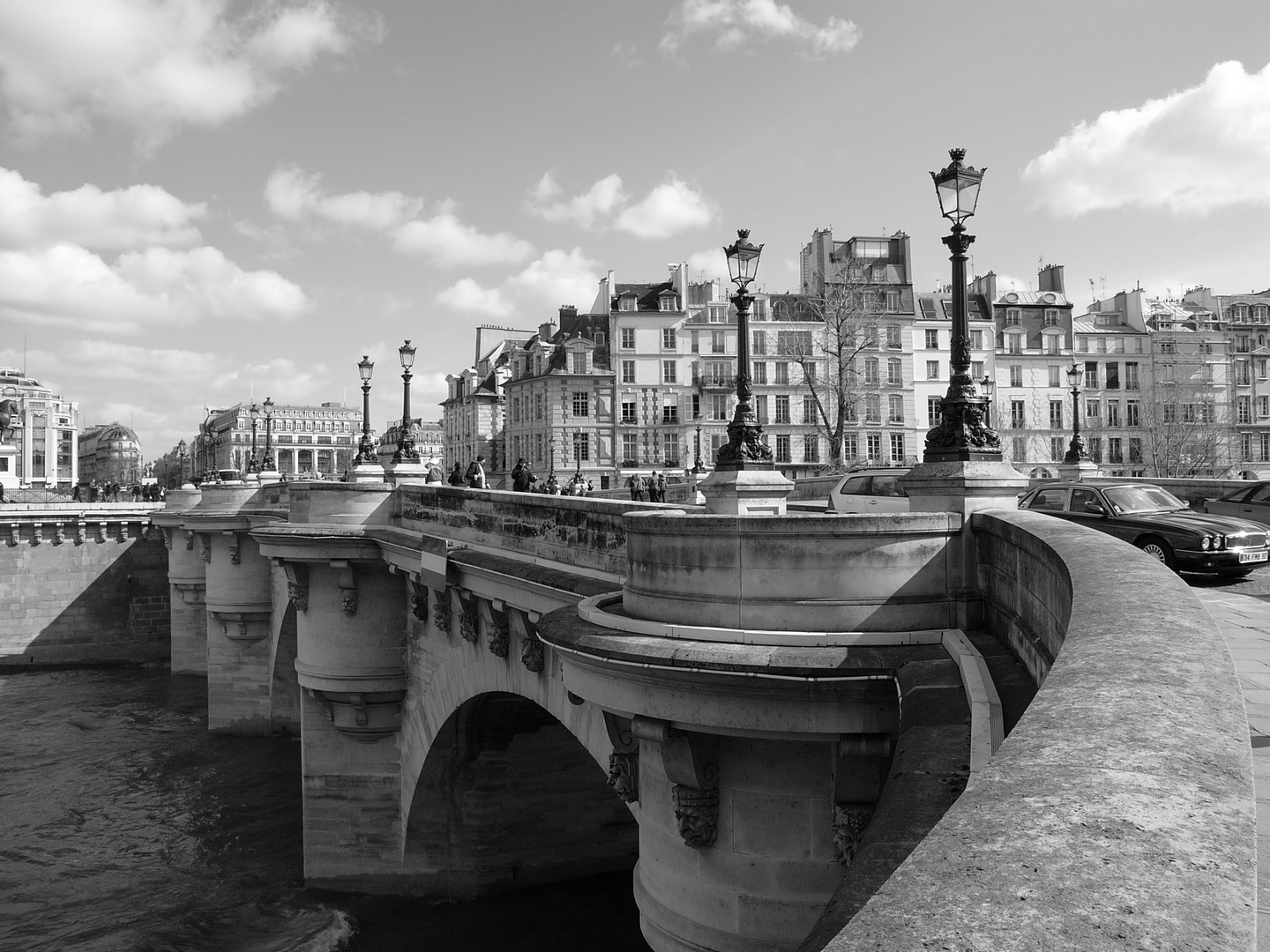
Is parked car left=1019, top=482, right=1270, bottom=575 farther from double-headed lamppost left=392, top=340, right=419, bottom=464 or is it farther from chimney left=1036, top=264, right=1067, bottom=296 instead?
chimney left=1036, top=264, right=1067, bottom=296

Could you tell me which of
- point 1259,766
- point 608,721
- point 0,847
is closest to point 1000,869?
point 1259,766

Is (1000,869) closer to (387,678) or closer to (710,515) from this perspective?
(710,515)

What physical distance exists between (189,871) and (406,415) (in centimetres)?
1057

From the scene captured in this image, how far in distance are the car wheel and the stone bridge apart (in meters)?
6.60

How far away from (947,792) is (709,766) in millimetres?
2797

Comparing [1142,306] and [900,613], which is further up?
[1142,306]

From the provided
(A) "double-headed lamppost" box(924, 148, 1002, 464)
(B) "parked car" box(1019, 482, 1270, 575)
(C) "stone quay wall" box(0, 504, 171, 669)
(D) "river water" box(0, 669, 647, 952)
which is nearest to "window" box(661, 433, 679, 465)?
(C) "stone quay wall" box(0, 504, 171, 669)

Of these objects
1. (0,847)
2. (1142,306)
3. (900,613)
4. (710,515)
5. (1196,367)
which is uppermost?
(1142,306)

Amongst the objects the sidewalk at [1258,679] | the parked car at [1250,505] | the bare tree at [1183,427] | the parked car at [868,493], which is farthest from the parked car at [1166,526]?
the bare tree at [1183,427]

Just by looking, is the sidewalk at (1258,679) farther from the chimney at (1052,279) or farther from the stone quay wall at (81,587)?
the chimney at (1052,279)

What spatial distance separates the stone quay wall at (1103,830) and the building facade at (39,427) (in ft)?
506

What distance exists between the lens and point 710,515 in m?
6.92

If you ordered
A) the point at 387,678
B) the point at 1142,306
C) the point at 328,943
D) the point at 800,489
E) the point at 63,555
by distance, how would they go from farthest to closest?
the point at 1142,306, the point at 63,555, the point at 800,489, the point at 387,678, the point at 328,943

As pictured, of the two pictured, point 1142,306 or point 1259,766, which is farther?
point 1142,306
